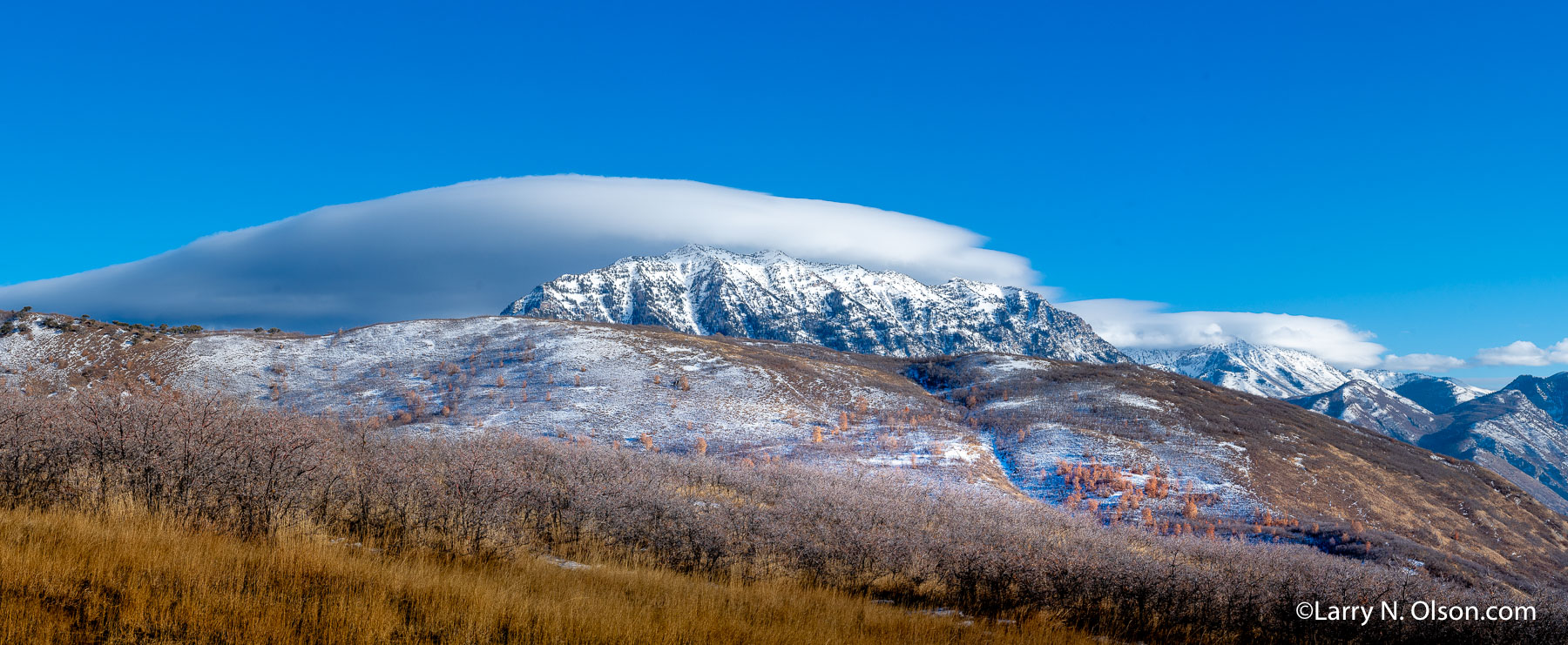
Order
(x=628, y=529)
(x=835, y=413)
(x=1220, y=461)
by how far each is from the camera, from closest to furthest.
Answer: (x=628, y=529) → (x=1220, y=461) → (x=835, y=413)

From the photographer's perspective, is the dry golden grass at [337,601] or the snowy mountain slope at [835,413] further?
A: the snowy mountain slope at [835,413]

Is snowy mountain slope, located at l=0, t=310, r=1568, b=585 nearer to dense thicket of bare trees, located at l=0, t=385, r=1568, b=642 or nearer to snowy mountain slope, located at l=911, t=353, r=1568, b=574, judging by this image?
snowy mountain slope, located at l=911, t=353, r=1568, b=574

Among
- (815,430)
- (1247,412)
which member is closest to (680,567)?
(815,430)

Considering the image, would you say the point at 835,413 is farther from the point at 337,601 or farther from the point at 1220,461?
the point at 337,601

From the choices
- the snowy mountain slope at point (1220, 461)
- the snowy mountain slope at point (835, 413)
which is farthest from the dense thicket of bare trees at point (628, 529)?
the snowy mountain slope at point (1220, 461)

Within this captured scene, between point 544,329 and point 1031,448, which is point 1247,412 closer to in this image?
point 1031,448

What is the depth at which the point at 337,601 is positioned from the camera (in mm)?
7555

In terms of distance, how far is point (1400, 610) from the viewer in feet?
40.0

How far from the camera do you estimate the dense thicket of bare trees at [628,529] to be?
456 inches

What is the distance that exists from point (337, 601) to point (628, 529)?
837 centimetres

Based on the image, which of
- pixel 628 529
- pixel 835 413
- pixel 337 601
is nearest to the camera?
pixel 337 601

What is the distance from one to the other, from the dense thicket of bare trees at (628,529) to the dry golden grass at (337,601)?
1.60 metres

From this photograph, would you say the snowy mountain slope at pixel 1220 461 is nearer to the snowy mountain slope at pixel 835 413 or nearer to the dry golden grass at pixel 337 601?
the snowy mountain slope at pixel 835 413

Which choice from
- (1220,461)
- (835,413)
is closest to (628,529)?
(835,413)
